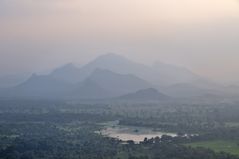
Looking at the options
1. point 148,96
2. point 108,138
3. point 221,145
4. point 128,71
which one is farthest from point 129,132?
point 128,71

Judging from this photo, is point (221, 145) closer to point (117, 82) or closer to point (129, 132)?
point (129, 132)

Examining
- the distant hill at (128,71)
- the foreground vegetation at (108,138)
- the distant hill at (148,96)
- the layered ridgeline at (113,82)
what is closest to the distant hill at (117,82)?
the layered ridgeline at (113,82)

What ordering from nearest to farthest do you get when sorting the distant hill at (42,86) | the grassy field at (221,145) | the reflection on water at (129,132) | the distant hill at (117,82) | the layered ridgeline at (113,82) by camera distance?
the grassy field at (221,145) → the reflection on water at (129,132) → the layered ridgeline at (113,82) → the distant hill at (117,82) → the distant hill at (42,86)

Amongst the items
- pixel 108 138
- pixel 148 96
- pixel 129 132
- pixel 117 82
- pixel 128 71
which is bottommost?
pixel 108 138

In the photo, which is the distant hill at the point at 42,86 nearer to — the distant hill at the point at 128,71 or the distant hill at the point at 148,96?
the distant hill at the point at 128,71

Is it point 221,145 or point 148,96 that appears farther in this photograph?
point 148,96
